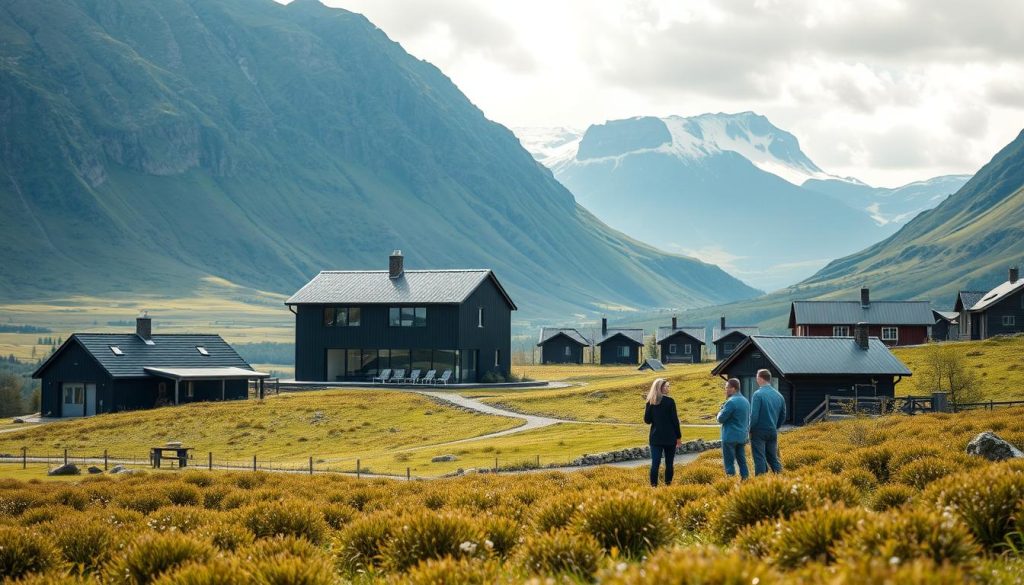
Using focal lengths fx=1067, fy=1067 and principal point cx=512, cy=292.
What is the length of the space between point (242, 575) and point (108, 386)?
2904 inches

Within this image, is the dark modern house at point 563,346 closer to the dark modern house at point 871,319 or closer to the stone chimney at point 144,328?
the dark modern house at point 871,319

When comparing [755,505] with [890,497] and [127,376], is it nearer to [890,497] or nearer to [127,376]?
[890,497]

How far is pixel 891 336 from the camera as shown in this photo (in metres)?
104

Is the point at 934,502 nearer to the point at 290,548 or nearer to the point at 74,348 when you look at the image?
the point at 290,548

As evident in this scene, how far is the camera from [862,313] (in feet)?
341

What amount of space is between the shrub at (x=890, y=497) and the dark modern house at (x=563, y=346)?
5398 inches

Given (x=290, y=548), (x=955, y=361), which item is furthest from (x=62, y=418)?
(x=290, y=548)

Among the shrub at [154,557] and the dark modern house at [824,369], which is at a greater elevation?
the dark modern house at [824,369]

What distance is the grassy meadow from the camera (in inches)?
339

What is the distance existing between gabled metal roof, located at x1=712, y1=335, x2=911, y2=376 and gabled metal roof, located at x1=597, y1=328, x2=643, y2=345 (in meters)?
91.4

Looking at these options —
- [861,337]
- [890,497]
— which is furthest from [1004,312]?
[890,497]

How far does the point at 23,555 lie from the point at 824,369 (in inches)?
1922

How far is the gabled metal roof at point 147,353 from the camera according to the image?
261ft

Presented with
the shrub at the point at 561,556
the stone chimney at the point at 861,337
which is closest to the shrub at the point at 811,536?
the shrub at the point at 561,556
